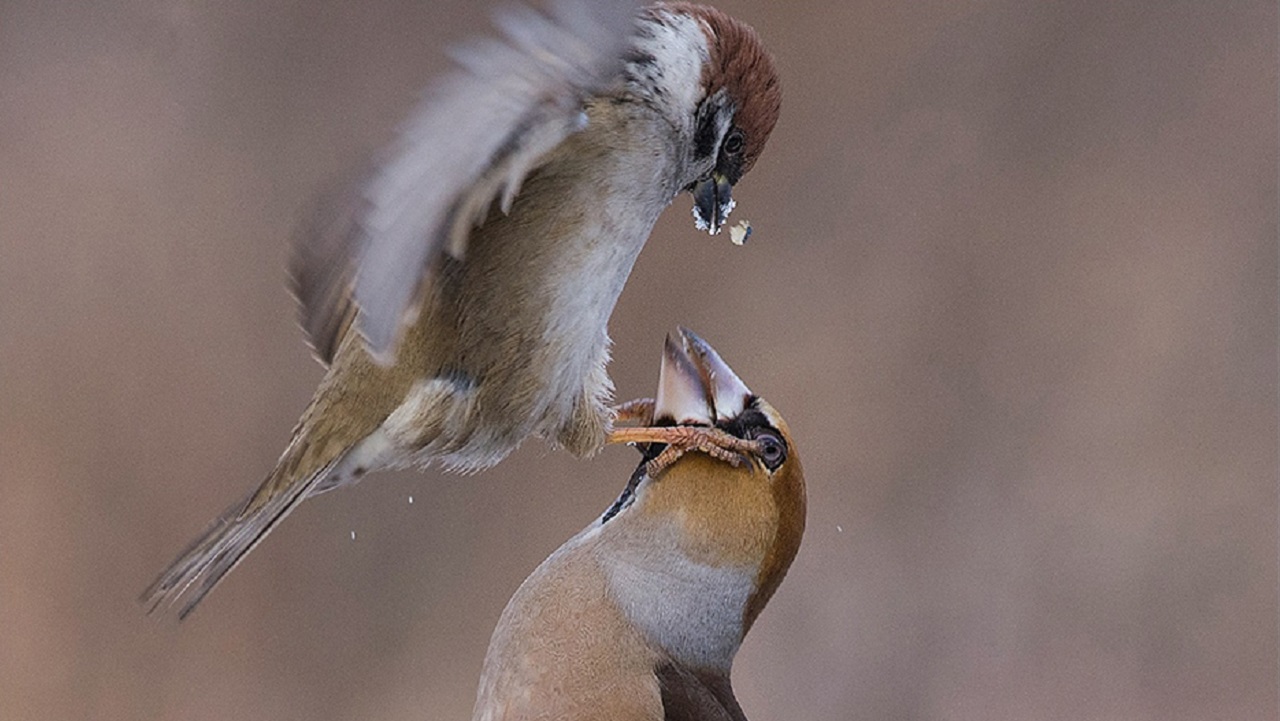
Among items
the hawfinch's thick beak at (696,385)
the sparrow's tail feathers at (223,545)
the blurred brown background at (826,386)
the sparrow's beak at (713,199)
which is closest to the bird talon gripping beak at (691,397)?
the hawfinch's thick beak at (696,385)

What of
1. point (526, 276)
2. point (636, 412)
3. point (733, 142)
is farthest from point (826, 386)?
point (526, 276)

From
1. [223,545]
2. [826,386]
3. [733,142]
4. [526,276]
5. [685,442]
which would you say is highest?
[733,142]

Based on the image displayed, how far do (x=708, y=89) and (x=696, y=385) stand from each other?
349mm

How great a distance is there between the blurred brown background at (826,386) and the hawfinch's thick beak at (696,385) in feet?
4.45

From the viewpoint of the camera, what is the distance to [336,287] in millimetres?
1733

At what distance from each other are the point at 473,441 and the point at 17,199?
183cm

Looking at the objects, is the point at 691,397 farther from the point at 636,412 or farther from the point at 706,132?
the point at 706,132

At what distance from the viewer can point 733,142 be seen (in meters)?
1.76

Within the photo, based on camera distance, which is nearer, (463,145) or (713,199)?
(463,145)

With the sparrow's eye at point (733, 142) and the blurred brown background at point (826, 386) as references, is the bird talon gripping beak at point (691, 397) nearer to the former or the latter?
the sparrow's eye at point (733, 142)

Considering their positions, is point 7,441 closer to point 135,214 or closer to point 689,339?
point 135,214

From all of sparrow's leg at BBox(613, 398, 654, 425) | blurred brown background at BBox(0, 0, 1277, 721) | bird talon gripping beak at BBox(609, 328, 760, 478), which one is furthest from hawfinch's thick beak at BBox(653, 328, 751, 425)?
blurred brown background at BBox(0, 0, 1277, 721)

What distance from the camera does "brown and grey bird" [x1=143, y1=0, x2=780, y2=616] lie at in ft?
5.32

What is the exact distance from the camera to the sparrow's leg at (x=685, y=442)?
181 centimetres
